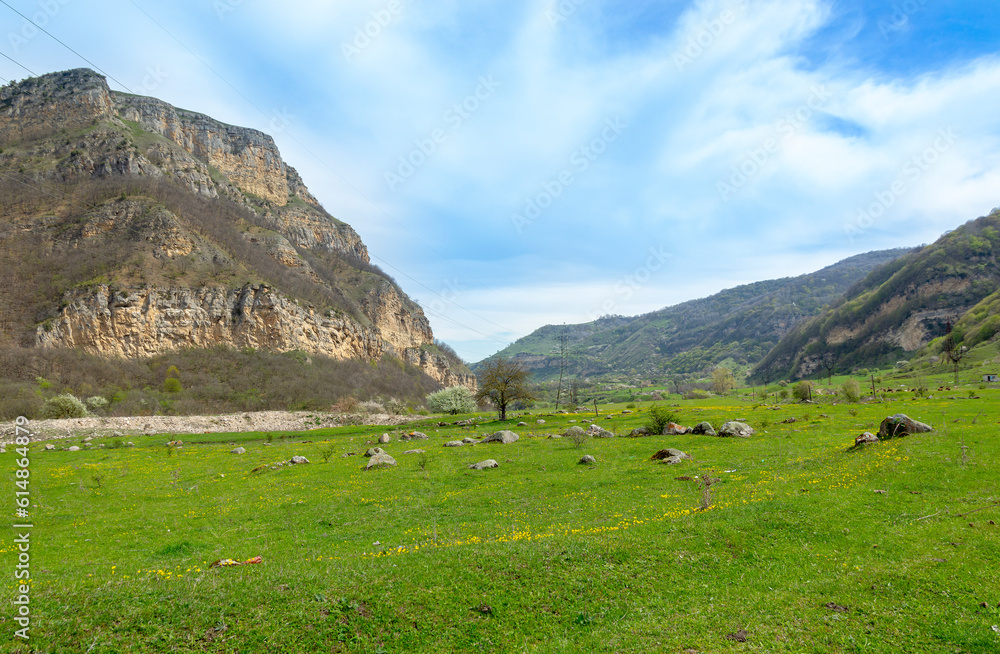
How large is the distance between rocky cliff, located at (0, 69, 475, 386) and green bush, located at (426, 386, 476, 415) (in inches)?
1789

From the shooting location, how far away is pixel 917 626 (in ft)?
25.1

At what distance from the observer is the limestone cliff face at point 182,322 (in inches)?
2837

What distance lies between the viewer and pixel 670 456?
82.2 feet

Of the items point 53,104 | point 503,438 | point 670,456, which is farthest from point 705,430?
point 53,104

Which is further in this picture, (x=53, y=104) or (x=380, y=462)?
(x=53, y=104)

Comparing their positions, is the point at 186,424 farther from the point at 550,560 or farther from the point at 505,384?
the point at 550,560

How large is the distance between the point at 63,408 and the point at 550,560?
6997cm

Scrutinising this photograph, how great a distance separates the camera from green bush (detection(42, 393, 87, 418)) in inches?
2016

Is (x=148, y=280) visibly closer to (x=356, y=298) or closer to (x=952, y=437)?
(x=356, y=298)

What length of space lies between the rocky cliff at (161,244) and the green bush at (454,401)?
45.4 m

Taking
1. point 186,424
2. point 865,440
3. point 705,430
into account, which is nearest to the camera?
point 865,440

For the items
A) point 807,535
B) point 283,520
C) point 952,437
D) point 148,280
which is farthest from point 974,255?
point 148,280

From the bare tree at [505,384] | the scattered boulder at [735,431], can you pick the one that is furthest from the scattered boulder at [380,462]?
the bare tree at [505,384]

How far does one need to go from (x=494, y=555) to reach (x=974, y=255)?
869 feet
